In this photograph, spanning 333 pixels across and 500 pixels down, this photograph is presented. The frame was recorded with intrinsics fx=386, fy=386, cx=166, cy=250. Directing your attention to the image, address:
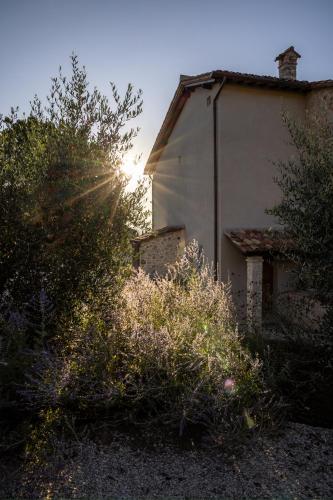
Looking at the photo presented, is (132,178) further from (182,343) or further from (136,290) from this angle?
(182,343)

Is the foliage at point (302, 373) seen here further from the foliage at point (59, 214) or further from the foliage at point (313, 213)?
the foliage at point (59, 214)

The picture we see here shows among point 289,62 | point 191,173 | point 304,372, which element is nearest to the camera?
point 304,372

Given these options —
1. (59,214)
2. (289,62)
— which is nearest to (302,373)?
(59,214)

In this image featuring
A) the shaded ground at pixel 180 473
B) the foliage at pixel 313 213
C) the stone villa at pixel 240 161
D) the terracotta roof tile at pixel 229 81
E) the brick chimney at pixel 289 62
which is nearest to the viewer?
the shaded ground at pixel 180 473

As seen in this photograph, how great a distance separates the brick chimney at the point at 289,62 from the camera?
539 inches

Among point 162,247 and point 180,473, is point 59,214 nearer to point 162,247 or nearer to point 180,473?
point 180,473

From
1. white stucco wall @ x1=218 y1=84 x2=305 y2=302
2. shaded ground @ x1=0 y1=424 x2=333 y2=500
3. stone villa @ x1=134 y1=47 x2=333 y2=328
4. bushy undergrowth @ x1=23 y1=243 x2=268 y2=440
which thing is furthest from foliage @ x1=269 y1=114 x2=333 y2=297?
white stucco wall @ x1=218 y1=84 x2=305 y2=302

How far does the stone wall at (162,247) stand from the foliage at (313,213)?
8.56 metres

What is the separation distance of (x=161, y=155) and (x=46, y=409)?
527 inches

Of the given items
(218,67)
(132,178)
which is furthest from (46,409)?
(218,67)

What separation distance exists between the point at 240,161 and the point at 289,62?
4.68 metres

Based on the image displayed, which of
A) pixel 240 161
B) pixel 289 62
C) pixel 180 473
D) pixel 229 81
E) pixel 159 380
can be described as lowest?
pixel 180 473

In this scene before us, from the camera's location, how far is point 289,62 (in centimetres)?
1377

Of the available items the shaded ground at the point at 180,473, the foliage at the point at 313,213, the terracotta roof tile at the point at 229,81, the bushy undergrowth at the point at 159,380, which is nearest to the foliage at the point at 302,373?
the bushy undergrowth at the point at 159,380
